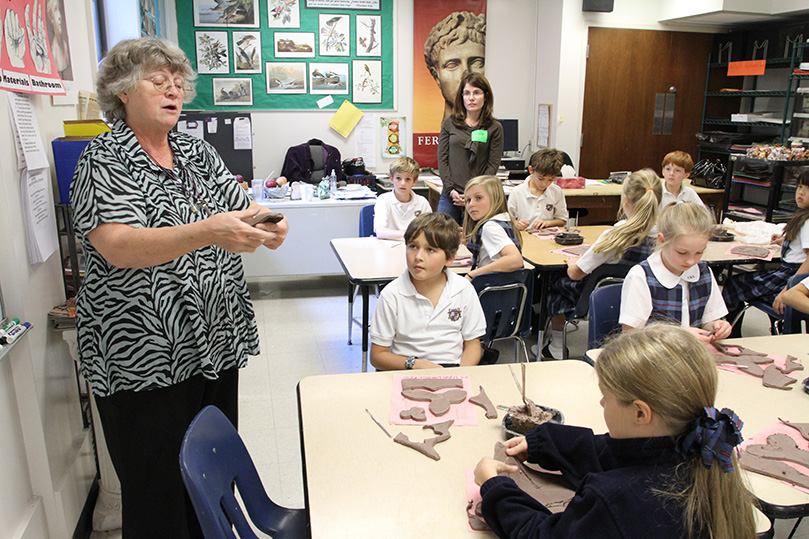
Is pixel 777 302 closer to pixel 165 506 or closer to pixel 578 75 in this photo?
pixel 165 506

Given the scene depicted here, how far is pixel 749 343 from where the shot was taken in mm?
2066

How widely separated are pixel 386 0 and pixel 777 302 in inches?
194

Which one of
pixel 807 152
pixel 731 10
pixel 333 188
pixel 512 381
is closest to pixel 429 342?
pixel 512 381

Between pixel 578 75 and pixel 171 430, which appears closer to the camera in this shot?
pixel 171 430

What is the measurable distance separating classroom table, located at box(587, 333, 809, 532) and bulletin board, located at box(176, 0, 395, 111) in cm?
523

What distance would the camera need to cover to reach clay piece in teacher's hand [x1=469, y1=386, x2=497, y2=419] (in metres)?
1.56

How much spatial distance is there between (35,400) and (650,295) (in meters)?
1.97

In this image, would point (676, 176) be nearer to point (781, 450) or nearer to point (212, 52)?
point (781, 450)

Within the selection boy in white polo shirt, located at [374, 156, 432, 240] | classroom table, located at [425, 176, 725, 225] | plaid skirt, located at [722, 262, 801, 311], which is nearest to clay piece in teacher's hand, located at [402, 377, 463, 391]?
boy in white polo shirt, located at [374, 156, 432, 240]

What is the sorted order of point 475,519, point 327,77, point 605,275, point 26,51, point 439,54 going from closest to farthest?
point 475,519, point 26,51, point 605,275, point 327,77, point 439,54

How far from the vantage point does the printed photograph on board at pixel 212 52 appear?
616cm

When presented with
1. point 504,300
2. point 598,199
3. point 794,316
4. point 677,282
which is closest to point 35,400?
point 504,300

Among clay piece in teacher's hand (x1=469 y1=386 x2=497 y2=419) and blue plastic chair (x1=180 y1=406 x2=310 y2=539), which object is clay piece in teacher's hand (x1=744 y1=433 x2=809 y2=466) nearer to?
clay piece in teacher's hand (x1=469 y1=386 x2=497 y2=419)

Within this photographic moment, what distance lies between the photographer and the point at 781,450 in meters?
1.40
